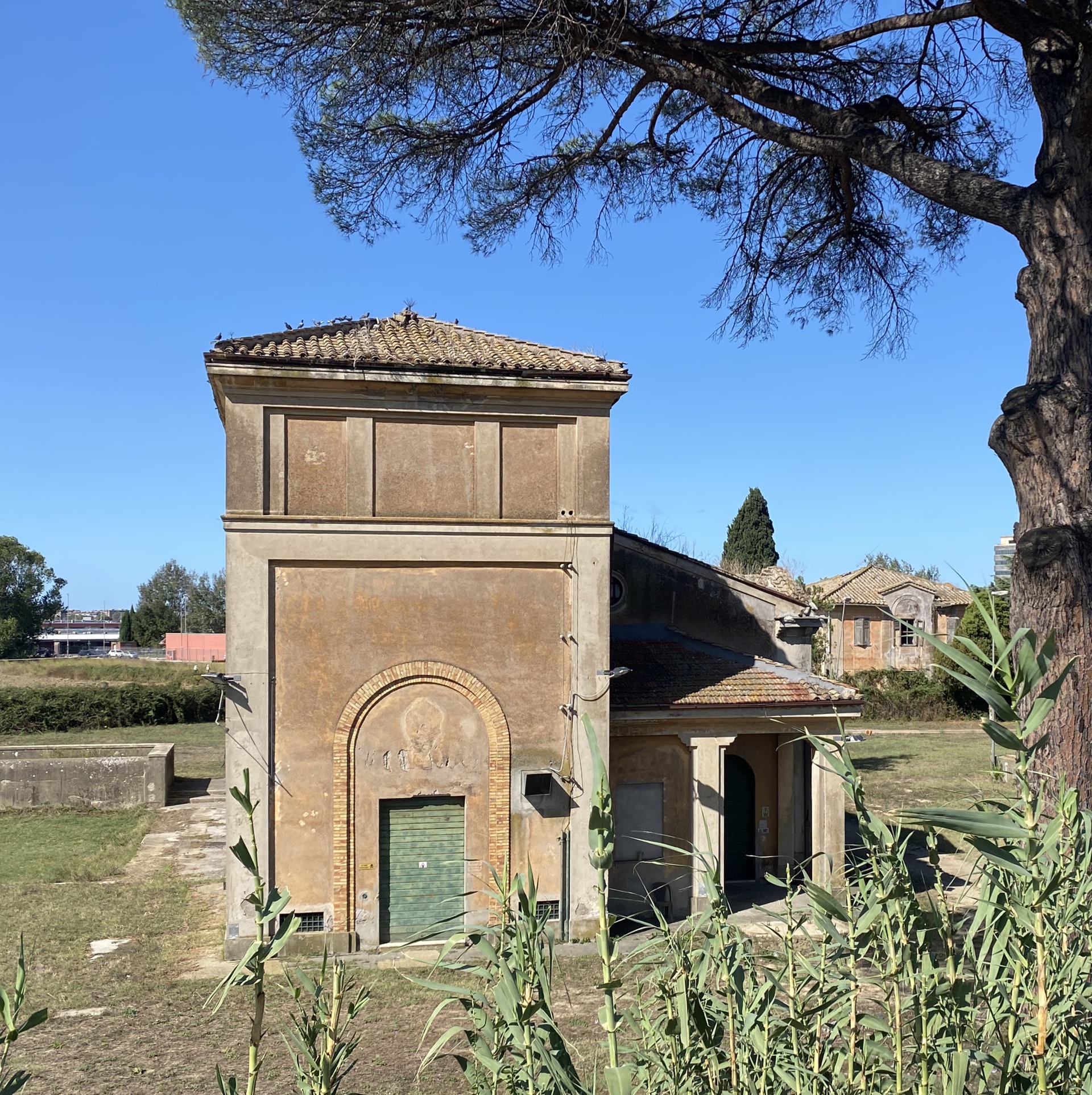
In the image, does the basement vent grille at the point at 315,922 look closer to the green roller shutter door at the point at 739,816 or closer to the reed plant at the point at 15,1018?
the green roller shutter door at the point at 739,816

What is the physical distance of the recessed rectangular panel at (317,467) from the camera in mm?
12188

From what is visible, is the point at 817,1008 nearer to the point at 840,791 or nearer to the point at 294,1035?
the point at 294,1035

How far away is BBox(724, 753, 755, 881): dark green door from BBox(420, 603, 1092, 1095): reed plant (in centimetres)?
1376

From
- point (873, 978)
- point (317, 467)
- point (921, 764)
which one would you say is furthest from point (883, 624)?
point (873, 978)

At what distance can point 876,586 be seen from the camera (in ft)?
153

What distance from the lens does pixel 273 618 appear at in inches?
474

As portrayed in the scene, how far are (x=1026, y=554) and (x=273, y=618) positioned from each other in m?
8.48

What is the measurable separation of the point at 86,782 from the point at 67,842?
12.9 feet

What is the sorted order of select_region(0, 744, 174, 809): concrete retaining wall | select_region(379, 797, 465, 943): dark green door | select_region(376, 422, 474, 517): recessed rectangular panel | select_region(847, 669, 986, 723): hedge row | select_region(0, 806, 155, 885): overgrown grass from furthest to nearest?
select_region(847, 669, 986, 723): hedge row
select_region(0, 744, 174, 809): concrete retaining wall
select_region(0, 806, 155, 885): overgrown grass
select_region(376, 422, 474, 517): recessed rectangular panel
select_region(379, 797, 465, 943): dark green door

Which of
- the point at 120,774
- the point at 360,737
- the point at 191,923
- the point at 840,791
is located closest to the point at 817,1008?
the point at 360,737

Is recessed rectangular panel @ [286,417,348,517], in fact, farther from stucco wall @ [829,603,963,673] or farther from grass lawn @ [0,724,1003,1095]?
stucco wall @ [829,603,963,673]

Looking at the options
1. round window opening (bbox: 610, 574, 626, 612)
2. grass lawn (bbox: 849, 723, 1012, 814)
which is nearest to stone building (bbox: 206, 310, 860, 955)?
→ round window opening (bbox: 610, 574, 626, 612)

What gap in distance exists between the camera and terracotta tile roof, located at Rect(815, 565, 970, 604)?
44.4 meters

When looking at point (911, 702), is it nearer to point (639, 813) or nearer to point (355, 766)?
point (639, 813)
